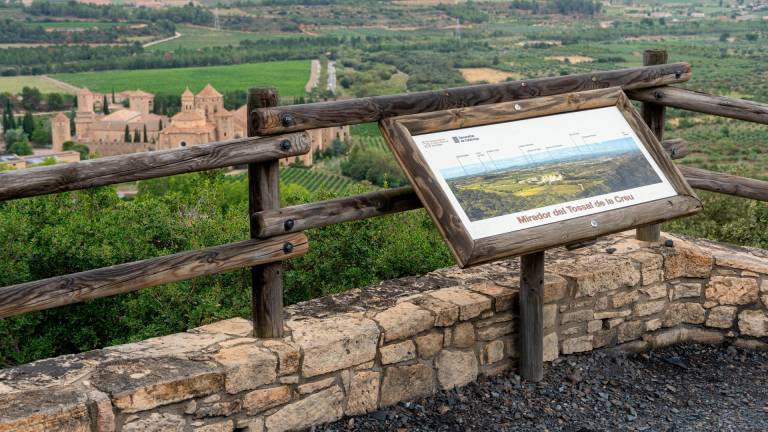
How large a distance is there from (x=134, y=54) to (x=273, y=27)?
20566 mm

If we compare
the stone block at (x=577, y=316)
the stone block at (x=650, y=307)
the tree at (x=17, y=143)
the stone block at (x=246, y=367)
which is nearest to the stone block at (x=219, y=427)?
the stone block at (x=246, y=367)

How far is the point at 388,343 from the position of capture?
3771 mm

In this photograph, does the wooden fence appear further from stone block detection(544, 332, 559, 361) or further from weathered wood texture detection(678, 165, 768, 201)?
weathered wood texture detection(678, 165, 768, 201)

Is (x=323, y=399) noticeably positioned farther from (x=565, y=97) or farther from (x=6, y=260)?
(x=6, y=260)

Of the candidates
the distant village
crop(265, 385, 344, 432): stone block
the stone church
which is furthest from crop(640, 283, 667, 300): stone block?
the stone church

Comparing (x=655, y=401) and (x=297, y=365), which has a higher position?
(x=297, y=365)

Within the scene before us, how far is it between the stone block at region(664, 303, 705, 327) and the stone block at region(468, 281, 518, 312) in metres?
1.05

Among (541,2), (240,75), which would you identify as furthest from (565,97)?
(541,2)

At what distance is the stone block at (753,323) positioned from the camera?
15.5 feet

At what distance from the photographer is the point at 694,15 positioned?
352ft

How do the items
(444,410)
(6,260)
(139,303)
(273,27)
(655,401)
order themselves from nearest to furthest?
1. (444,410)
2. (655,401)
3. (139,303)
4. (6,260)
5. (273,27)

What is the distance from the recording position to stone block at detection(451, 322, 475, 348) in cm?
397

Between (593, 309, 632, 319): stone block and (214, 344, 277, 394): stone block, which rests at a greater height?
(214, 344, 277, 394): stone block

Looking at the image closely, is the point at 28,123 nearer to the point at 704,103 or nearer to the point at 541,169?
the point at 704,103
